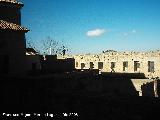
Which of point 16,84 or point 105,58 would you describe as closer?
point 16,84

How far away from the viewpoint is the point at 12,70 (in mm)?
23047

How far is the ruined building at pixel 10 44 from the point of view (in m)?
22.4

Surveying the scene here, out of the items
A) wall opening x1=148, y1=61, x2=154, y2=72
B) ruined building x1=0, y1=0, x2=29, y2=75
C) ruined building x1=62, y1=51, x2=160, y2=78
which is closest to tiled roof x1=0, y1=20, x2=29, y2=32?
ruined building x1=0, y1=0, x2=29, y2=75

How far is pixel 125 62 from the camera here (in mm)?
39625

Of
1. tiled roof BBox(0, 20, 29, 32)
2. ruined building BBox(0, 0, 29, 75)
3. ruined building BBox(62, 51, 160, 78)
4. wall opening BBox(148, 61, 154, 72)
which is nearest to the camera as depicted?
tiled roof BBox(0, 20, 29, 32)

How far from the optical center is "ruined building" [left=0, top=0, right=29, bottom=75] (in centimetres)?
2242

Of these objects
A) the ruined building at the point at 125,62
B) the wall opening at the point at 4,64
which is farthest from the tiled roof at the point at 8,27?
the ruined building at the point at 125,62

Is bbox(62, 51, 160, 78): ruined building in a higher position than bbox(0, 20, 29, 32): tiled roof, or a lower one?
lower

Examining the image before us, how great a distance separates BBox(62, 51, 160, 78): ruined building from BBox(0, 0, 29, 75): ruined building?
19.7 meters

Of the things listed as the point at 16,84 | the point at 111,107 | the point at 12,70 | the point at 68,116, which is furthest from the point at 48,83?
the point at 111,107

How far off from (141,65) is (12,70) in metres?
21.2

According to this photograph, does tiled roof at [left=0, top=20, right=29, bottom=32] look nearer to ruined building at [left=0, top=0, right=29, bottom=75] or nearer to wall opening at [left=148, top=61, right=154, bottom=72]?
ruined building at [left=0, top=0, right=29, bottom=75]

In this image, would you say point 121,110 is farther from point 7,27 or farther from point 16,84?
point 7,27

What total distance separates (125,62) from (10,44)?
70.8 feet
